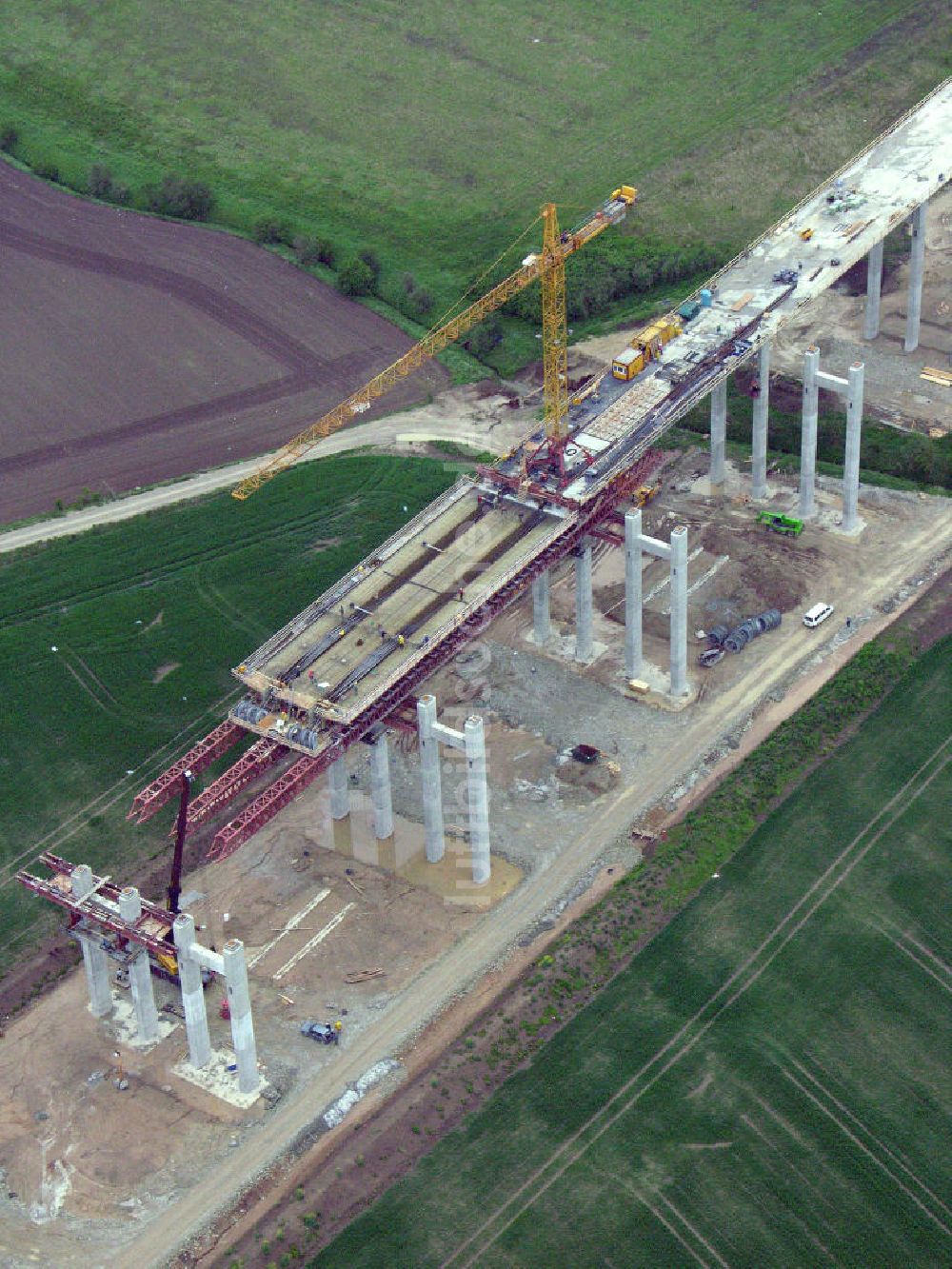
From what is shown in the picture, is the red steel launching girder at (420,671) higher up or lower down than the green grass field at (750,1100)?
higher up

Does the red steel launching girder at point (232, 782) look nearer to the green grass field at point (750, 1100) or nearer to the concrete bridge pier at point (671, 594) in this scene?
the green grass field at point (750, 1100)

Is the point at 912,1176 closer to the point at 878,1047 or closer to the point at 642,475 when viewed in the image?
the point at 878,1047

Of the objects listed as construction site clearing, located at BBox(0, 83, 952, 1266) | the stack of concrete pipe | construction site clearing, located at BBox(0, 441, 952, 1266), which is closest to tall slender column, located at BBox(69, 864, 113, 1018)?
construction site clearing, located at BBox(0, 83, 952, 1266)

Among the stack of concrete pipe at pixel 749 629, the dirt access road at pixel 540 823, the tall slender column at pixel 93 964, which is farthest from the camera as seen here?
the stack of concrete pipe at pixel 749 629

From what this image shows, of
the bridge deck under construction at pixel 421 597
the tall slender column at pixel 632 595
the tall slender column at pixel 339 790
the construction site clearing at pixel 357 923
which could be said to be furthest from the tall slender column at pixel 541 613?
the tall slender column at pixel 339 790

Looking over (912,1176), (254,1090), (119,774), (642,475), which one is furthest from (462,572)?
(912,1176)

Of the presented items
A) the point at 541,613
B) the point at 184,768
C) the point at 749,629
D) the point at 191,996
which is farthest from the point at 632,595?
the point at 191,996

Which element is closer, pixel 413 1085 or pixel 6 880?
pixel 413 1085

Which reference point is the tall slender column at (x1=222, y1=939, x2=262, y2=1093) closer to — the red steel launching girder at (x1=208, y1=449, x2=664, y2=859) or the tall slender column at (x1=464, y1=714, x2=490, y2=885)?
the red steel launching girder at (x1=208, y1=449, x2=664, y2=859)
